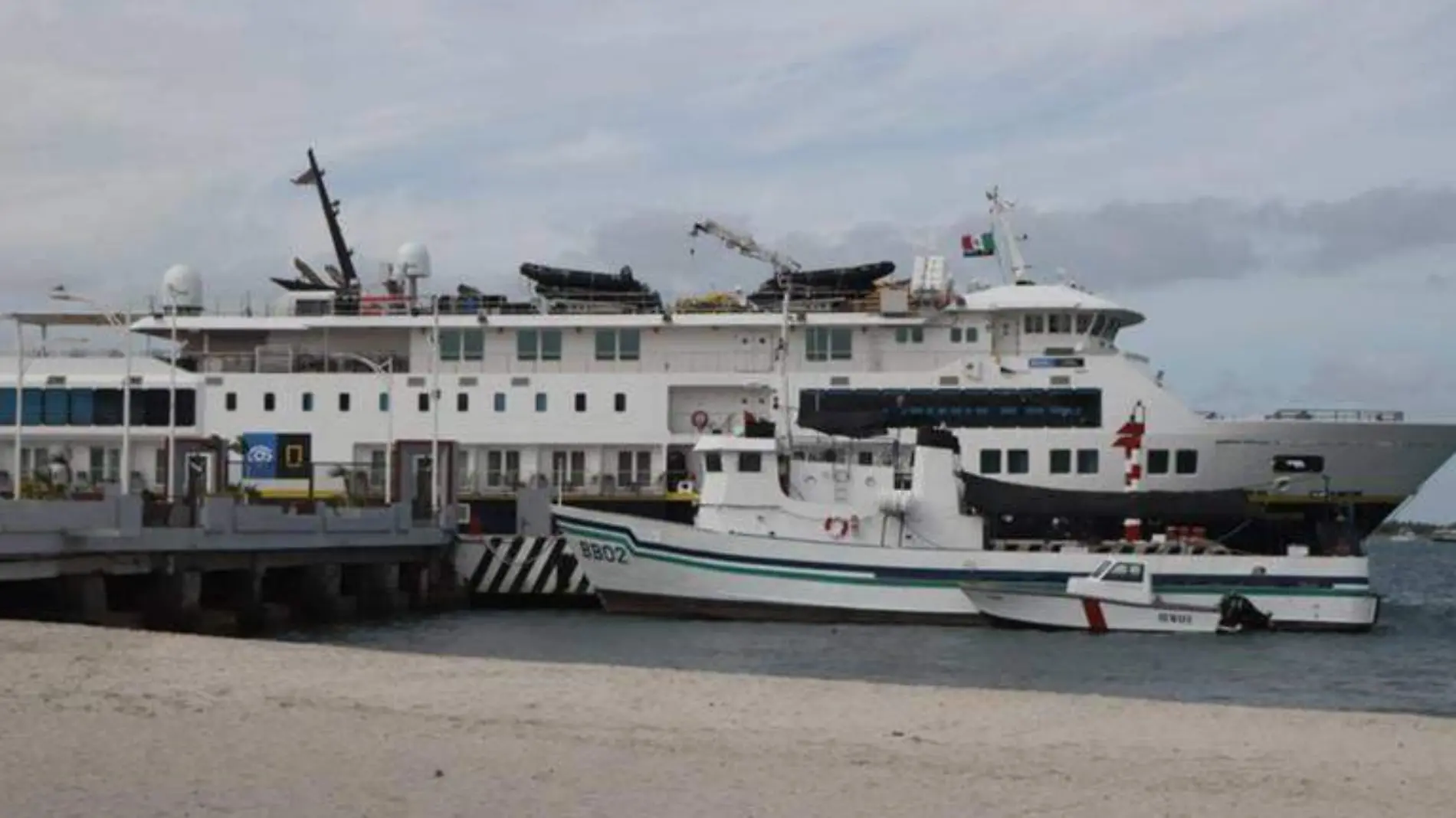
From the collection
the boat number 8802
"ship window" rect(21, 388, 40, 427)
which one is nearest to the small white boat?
the boat number 8802

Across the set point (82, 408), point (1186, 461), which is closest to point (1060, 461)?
point (1186, 461)

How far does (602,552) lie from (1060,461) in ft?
40.5

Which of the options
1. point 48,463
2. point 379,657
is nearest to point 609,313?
point 48,463

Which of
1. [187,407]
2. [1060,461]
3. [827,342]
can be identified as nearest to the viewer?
[1060,461]

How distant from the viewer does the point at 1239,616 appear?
103 ft

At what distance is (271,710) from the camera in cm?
1364

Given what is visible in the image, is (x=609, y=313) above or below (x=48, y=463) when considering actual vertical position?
above

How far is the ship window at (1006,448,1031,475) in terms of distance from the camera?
136 ft

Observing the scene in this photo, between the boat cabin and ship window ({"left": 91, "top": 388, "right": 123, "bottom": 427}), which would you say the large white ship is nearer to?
ship window ({"left": 91, "top": 388, "right": 123, "bottom": 427})

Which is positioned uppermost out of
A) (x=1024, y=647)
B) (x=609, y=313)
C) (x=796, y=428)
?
(x=609, y=313)

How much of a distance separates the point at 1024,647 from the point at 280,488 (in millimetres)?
22602

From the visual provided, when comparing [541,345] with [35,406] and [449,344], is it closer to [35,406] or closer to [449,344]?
[449,344]

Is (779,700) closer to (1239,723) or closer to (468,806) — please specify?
(1239,723)

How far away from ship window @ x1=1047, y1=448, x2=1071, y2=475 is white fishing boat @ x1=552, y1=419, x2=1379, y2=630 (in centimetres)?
752
